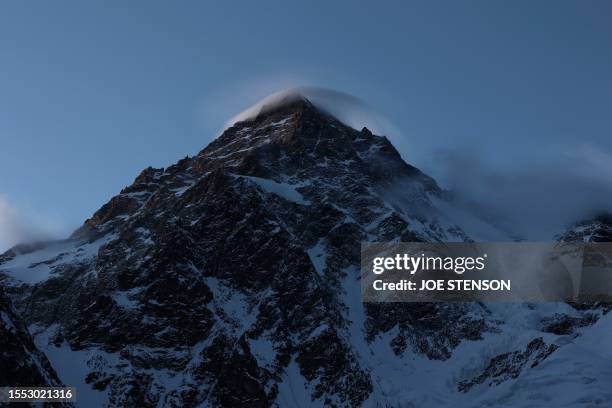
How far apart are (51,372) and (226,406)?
4302 centimetres

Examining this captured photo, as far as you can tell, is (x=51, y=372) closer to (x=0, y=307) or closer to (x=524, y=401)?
(x=0, y=307)

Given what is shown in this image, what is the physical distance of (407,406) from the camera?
198m

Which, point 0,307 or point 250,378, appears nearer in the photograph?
point 0,307

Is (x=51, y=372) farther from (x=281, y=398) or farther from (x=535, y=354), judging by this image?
(x=535, y=354)

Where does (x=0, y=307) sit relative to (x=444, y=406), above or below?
above

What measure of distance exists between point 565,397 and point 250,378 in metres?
59.2

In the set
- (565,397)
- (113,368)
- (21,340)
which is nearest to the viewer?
(21,340)

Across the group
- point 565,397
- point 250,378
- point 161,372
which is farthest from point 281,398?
point 565,397

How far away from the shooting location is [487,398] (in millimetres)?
191375

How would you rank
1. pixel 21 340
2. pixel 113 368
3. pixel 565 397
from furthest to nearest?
pixel 113 368 → pixel 565 397 → pixel 21 340

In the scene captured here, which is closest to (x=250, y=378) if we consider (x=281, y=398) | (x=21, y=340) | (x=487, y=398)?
(x=281, y=398)

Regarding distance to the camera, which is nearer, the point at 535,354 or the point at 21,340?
the point at 21,340

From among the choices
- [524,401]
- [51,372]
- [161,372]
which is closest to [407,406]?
[524,401]

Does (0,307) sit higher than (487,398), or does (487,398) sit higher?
(0,307)
